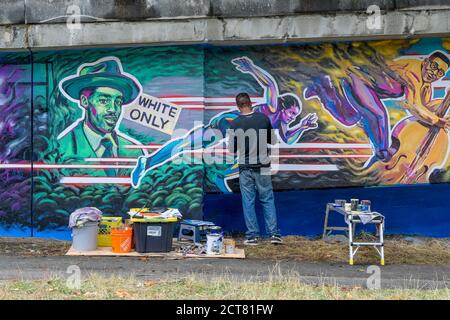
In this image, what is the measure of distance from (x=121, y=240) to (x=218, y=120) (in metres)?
2.40

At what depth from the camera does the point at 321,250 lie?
8.88 meters

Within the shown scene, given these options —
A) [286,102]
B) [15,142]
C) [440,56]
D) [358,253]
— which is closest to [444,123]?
[440,56]

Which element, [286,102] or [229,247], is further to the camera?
[286,102]

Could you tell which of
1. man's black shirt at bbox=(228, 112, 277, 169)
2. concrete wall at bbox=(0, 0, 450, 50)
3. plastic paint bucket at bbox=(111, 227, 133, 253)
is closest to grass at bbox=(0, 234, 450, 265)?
plastic paint bucket at bbox=(111, 227, 133, 253)

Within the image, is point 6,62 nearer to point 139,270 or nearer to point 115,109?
point 115,109

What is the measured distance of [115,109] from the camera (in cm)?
955

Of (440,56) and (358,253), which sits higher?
(440,56)

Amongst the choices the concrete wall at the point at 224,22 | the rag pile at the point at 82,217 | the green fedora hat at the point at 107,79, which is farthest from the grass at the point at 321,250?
the concrete wall at the point at 224,22

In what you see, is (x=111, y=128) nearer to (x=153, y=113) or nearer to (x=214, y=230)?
(x=153, y=113)

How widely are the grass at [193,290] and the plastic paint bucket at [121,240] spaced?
172 centimetres

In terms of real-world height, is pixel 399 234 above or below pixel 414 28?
below

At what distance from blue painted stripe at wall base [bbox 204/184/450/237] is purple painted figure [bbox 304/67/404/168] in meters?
0.57

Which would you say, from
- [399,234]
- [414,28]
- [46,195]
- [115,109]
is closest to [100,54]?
A: [115,109]
